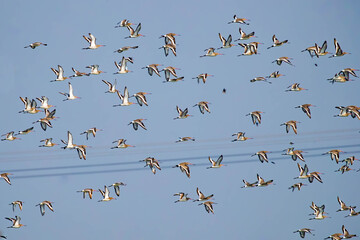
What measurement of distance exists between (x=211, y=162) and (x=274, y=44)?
8.05 metres

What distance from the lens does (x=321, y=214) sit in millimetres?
72062

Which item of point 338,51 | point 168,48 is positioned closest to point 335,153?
point 338,51

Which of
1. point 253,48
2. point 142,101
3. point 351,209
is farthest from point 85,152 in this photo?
point 351,209

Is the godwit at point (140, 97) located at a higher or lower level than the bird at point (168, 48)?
lower

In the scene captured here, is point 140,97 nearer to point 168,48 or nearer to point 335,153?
point 168,48

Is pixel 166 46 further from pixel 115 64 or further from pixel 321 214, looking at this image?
pixel 321 214

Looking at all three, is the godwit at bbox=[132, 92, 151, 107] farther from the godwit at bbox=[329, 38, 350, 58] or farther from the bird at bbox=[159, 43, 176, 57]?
the godwit at bbox=[329, 38, 350, 58]

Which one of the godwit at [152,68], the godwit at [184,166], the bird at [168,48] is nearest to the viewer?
the godwit at [152,68]

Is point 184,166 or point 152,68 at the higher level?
point 152,68

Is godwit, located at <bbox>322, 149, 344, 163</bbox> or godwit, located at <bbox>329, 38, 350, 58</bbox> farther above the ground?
godwit, located at <bbox>329, 38, 350, 58</bbox>

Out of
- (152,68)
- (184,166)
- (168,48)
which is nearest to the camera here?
(152,68)

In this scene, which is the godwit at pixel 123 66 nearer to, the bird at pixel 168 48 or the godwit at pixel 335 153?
the bird at pixel 168 48

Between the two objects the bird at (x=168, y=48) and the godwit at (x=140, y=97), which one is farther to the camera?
the godwit at (x=140, y=97)

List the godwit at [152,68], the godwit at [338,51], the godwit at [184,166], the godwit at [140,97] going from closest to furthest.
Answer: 1. the godwit at [338,51]
2. the godwit at [152,68]
3. the godwit at [184,166]
4. the godwit at [140,97]
